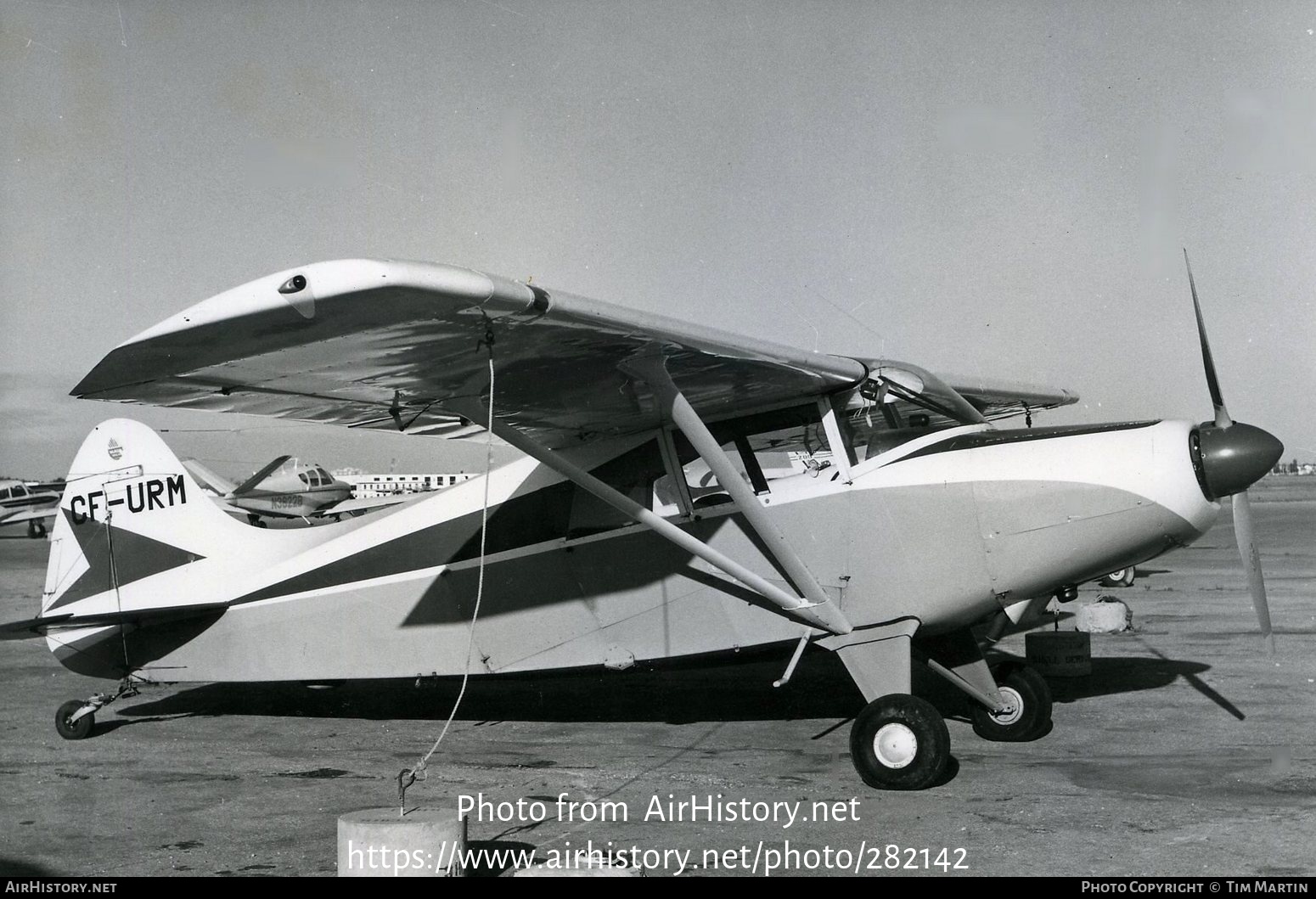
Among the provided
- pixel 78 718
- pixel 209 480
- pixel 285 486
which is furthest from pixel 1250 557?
pixel 285 486

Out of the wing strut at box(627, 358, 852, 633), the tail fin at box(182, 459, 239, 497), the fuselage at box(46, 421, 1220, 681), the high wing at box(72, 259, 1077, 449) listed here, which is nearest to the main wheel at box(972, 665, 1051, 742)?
the fuselage at box(46, 421, 1220, 681)

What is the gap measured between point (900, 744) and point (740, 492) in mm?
1677

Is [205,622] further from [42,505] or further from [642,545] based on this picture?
[42,505]

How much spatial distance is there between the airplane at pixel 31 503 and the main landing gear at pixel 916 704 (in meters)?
41.1

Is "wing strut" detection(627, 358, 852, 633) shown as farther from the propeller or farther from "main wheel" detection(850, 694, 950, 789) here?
the propeller

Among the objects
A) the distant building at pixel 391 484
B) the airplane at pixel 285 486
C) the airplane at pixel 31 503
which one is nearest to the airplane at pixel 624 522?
the airplane at pixel 285 486

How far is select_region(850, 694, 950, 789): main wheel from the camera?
6.04 metres

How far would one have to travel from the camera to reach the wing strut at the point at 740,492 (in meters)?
6.36

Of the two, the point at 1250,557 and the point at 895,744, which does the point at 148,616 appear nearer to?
the point at 895,744

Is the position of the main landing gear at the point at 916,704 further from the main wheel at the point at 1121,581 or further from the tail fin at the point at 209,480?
the tail fin at the point at 209,480

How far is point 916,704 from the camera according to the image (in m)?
6.18

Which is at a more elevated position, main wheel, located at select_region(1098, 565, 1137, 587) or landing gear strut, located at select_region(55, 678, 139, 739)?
landing gear strut, located at select_region(55, 678, 139, 739)

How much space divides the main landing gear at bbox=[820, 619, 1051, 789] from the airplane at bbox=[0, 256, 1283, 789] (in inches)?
0.6
